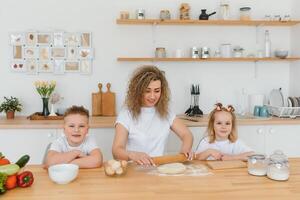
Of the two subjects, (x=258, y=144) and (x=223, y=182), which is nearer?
(x=223, y=182)

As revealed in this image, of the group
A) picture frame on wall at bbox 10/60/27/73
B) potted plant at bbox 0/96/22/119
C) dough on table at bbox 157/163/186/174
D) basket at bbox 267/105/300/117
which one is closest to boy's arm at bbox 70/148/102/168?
dough on table at bbox 157/163/186/174

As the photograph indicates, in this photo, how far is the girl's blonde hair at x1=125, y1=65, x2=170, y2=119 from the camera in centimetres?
212

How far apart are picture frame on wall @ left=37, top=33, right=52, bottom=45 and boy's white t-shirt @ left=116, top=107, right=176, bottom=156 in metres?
1.53

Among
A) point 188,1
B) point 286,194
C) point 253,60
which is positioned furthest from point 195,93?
point 286,194

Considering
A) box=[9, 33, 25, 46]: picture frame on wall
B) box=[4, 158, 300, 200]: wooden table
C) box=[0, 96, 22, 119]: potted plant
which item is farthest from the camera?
box=[9, 33, 25, 46]: picture frame on wall

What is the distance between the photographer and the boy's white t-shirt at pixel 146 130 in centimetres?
221

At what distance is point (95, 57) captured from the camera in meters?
3.43

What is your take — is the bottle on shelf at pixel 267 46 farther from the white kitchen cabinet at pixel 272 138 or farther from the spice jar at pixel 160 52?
the spice jar at pixel 160 52

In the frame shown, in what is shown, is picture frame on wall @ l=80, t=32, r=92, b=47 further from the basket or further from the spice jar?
the basket

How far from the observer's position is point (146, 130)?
2.24 metres

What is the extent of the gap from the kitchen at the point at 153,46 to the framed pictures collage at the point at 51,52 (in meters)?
0.05

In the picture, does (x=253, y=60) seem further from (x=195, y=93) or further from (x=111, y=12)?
(x=111, y=12)

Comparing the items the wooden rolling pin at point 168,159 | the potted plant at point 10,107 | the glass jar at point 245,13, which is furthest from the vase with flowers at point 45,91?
the glass jar at point 245,13

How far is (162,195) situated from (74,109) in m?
0.87
